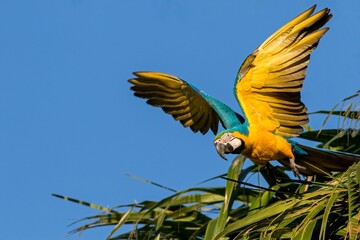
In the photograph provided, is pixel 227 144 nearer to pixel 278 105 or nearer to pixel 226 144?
pixel 226 144

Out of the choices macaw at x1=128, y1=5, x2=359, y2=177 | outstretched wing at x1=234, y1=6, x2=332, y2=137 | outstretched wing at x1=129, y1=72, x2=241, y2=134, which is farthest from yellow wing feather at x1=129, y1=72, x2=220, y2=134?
outstretched wing at x1=234, y1=6, x2=332, y2=137

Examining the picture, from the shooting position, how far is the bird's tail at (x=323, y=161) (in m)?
4.09

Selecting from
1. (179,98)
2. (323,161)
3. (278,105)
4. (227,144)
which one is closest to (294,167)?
(323,161)

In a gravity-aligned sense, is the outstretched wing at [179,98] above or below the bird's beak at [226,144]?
above

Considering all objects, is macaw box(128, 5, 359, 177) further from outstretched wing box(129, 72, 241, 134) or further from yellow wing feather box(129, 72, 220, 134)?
yellow wing feather box(129, 72, 220, 134)

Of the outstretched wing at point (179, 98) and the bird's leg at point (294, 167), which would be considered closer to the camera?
the bird's leg at point (294, 167)

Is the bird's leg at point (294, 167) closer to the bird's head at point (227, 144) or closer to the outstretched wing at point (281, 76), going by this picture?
the outstretched wing at point (281, 76)

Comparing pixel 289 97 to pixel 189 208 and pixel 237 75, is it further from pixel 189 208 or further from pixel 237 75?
pixel 189 208

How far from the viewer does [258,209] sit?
428cm

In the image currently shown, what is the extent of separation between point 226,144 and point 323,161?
538 mm

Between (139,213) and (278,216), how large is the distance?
1.43 meters

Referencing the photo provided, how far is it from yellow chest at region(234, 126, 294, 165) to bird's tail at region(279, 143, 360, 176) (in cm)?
12

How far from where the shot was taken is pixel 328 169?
4211mm

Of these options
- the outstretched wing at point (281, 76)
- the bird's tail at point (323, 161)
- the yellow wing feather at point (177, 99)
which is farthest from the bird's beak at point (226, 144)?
Answer: the yellow wing feather at point (177, 99)
